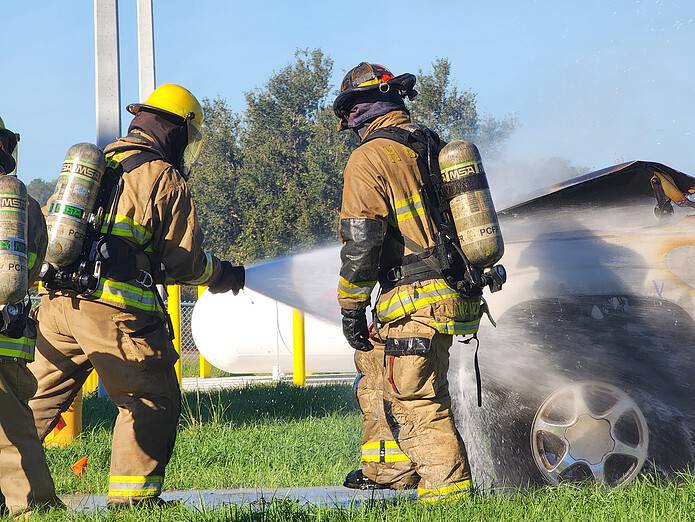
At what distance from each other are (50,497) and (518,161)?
3.65m

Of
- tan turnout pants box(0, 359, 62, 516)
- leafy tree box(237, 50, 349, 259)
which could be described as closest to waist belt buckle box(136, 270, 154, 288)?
tan turnout pants box(0, 359, 62, 516)

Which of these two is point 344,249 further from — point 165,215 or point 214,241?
point 214,241

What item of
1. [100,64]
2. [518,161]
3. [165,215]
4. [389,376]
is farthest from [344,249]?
[100,64]

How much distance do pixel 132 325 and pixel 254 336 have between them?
8772 millimetres

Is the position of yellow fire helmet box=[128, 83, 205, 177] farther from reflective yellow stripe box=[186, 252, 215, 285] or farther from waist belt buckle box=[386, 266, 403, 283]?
waist belt buckle box=[386, 266, 403, 283]

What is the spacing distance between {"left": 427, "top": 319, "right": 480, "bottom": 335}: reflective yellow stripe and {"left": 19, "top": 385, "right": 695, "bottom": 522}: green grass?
0.74 m

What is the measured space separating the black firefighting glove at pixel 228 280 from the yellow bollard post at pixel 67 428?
91.3 inches

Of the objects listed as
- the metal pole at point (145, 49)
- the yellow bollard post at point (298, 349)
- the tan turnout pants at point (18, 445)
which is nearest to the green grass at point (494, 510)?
the tan turnout pants at point (18, 445)

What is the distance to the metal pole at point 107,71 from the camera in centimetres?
777

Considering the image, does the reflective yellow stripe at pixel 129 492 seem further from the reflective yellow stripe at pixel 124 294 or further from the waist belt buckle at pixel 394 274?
the waist belt buckle at pixel 394 274

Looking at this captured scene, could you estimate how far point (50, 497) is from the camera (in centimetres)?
407

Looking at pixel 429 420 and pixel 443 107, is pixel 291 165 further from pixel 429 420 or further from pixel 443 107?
pixel 429 420

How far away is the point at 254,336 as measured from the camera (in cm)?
1316

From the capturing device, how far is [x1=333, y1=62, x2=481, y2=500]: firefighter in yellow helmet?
415cm
